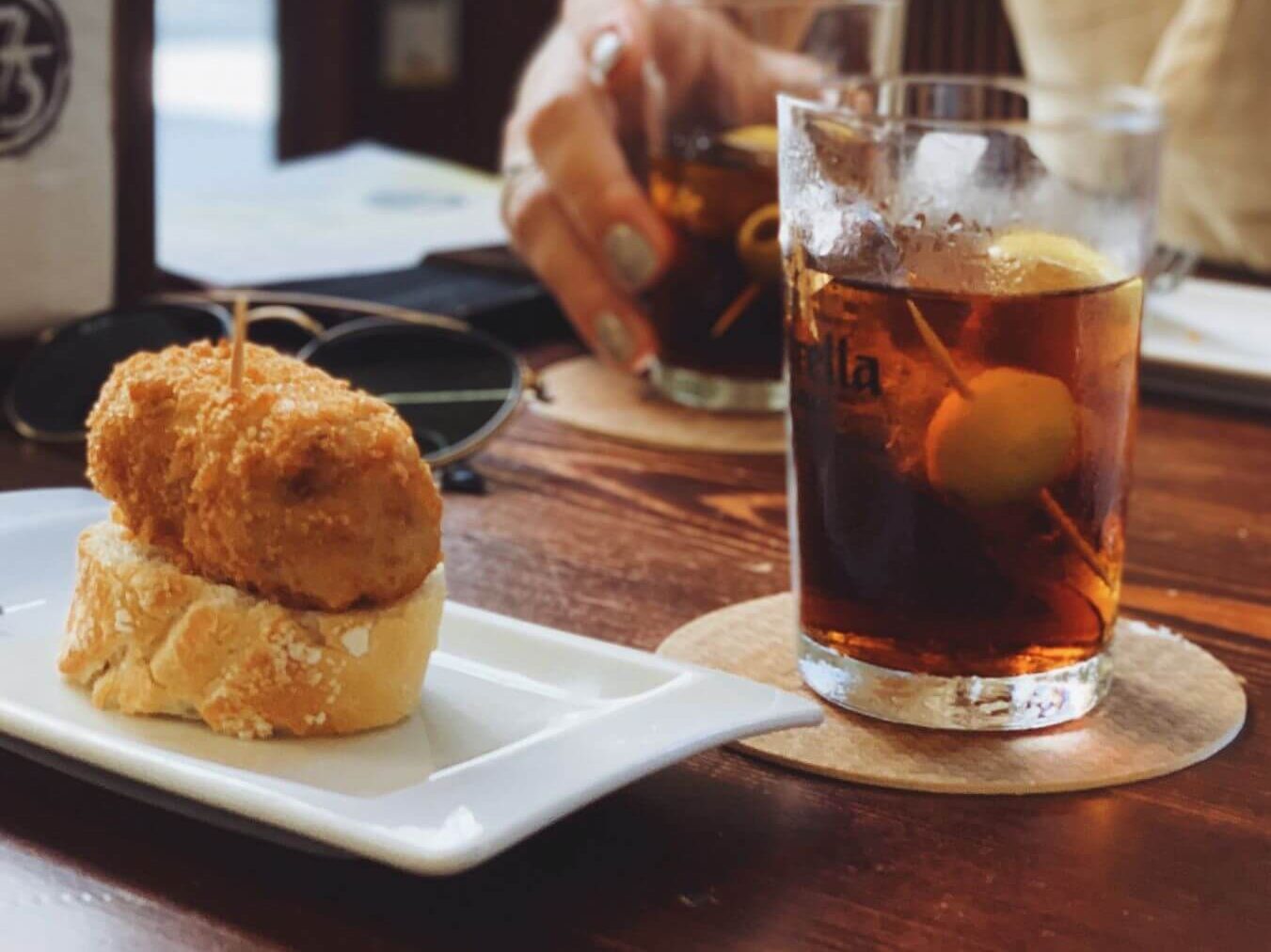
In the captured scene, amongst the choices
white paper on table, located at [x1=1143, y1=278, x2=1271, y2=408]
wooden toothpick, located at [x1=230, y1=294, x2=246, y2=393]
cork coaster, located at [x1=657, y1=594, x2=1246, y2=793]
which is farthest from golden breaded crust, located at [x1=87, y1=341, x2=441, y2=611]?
white paper on table, located at [x1=1143, y1=278, x2=1271, y2=408]

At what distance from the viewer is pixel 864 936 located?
555 mm

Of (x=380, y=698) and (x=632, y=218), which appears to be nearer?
(x=380, y=698)

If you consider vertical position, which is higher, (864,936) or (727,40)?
(727,40)

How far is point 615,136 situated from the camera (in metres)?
1.46

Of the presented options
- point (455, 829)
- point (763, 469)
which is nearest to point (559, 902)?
point (455, 829)

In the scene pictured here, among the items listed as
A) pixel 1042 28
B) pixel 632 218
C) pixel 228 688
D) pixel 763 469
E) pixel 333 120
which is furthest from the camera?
pixel 333 120

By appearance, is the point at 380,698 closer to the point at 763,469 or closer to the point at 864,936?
the point at 864,936

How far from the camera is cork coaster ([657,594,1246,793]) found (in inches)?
26.6

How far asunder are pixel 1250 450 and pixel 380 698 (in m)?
0.78

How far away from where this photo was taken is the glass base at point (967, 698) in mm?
726

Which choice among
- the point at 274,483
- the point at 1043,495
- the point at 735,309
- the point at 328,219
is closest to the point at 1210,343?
the point at 735,309

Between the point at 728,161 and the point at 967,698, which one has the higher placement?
the point at 728,161

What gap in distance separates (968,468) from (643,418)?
554mm

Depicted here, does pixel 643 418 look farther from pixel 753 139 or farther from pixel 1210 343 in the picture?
pixel 1210 343
